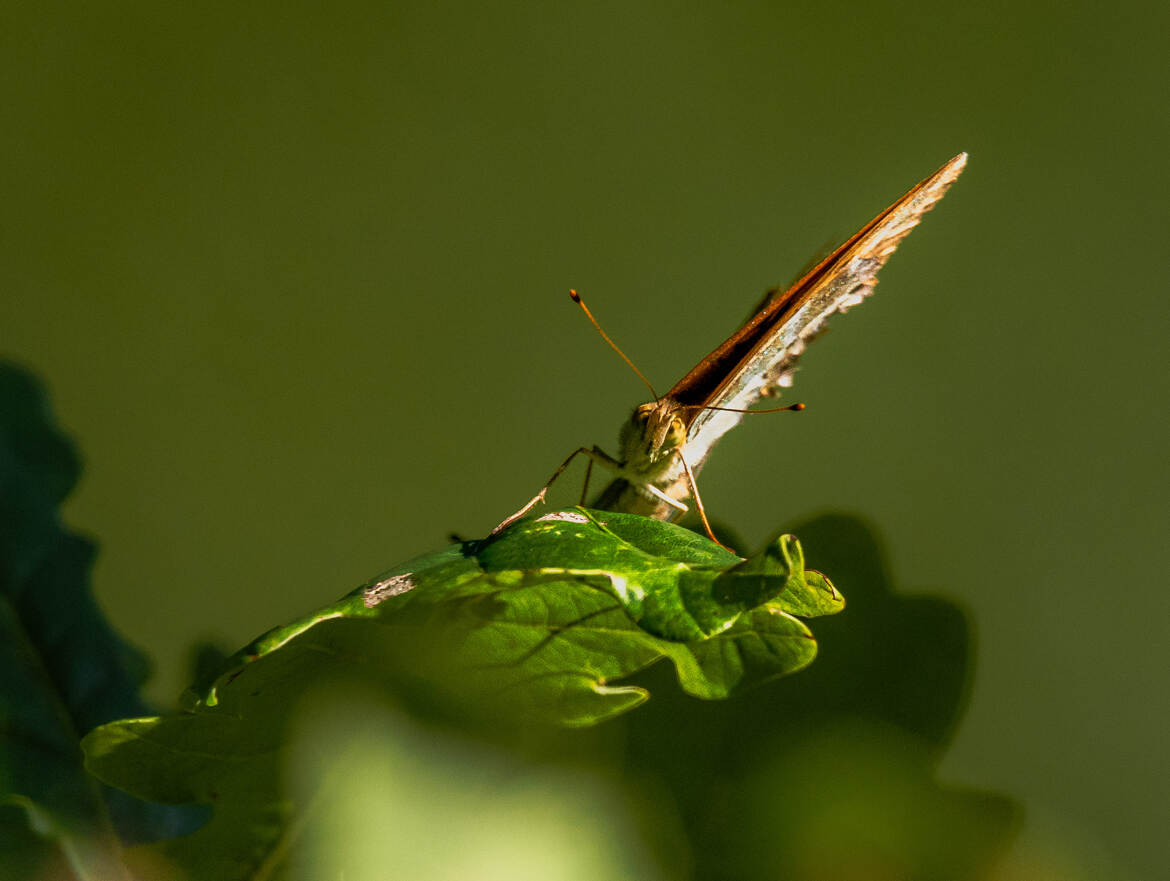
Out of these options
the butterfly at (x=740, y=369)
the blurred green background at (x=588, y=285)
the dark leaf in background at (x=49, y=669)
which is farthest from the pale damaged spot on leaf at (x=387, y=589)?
the blurred green background at (x=588, y=285)

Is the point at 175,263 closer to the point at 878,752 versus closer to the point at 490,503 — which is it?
the point at 490,503

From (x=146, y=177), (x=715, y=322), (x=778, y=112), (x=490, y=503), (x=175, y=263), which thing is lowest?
(x=490, y=503)

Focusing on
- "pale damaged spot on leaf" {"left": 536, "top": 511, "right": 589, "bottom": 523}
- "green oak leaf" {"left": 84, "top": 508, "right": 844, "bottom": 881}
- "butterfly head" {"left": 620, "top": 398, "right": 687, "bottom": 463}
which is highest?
"butterfly head" {"left": 620, "top": 398, "right": 687, "bottom": 463}

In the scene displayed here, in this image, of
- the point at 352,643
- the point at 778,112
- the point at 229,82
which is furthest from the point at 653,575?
Answer: the point at 229,82

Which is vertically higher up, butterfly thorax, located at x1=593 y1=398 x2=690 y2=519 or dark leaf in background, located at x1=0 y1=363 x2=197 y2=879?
butterfly thorax, located at x1=593 y1=398 x2=690 y2=519

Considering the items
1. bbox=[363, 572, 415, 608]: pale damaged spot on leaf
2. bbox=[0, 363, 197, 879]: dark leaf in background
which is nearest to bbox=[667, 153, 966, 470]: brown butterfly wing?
bbox=[363, 572, 415, 608]: pale damaged spot on leaf

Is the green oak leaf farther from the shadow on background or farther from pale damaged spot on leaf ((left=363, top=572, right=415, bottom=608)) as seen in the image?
the shadow on background
